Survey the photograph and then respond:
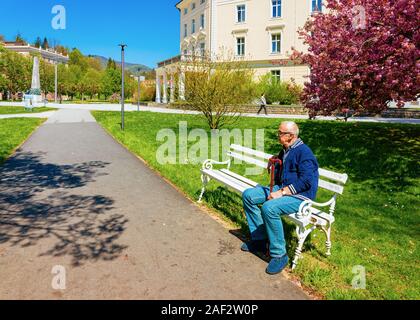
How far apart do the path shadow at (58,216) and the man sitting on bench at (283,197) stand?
5.69 feet

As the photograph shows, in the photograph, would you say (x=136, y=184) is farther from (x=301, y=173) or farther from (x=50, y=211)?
(x=301, y=173)

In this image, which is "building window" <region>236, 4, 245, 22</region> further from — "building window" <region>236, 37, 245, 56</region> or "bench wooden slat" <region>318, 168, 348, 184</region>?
"bench wooden slat" <region>318, 168, 348, 184</region>

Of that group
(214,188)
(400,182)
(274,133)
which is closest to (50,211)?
(214,188)

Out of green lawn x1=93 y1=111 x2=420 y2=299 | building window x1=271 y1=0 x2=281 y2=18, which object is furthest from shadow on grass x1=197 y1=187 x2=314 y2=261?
building window x1=271 y1=0 x2=281 y2=18

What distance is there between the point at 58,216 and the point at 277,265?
11.9 ft

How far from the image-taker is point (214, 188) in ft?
24.6

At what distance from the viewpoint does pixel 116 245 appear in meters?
4.72

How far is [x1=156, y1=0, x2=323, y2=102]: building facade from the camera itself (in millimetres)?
38938

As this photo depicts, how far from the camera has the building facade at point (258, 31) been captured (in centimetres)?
3894

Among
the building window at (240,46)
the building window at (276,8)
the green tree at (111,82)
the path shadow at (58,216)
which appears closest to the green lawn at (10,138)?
the path shadow at (58,216)

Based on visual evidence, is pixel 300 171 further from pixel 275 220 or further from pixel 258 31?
pixel 258 31

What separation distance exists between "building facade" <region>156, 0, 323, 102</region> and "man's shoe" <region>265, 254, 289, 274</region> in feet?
115

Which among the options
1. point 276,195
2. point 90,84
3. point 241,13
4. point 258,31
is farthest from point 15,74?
point 276,195

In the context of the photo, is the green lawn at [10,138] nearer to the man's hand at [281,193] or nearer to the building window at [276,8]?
the man's hand at [281,193]
